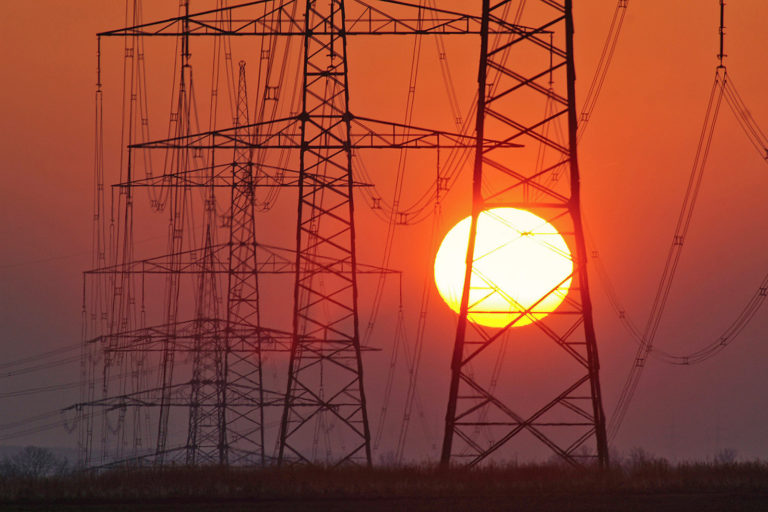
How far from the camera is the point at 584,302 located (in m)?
41.5

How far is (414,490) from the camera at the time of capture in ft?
115

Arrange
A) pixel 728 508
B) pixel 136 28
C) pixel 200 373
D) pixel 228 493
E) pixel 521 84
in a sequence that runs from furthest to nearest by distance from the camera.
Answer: pixel 200 373 < pixel 136 28 < pixel 521 84 < pixel 228 493 < pixel 728 508

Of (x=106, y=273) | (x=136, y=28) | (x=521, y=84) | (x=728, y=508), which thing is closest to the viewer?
(x=728, y=508)

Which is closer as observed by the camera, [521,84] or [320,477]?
[320,477]

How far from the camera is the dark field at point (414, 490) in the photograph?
1257 inches

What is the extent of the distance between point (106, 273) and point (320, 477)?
1206 inches

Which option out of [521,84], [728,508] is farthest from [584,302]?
[728,508]

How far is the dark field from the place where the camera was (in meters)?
31.9

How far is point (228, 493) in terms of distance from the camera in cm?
3469

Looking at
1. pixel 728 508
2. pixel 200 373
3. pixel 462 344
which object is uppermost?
pixel 200 373

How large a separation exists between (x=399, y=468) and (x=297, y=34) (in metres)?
15.9

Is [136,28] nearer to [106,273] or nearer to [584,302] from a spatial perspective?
[584,302]

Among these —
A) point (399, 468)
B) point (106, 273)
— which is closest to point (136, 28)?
point (399, 468)

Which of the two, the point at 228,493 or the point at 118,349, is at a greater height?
the point at 118,349
